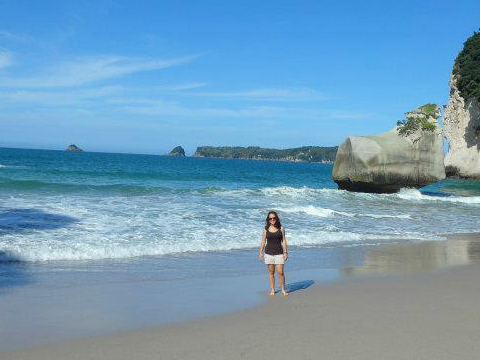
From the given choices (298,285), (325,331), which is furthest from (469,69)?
(325,331)

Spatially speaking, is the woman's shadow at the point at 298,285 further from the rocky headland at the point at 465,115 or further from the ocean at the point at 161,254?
the rocky headland at the point at 465,115

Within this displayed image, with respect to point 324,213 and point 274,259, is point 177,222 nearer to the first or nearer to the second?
point 324,213

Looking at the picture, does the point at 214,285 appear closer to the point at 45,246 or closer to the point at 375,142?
the point at 45,246

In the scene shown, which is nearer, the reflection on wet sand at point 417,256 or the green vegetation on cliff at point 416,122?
the reflection on wet sand at point 417,256

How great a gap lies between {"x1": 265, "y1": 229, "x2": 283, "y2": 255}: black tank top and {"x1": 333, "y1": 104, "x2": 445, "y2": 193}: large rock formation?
24716mm

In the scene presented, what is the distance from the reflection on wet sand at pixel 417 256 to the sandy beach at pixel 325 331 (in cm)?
186

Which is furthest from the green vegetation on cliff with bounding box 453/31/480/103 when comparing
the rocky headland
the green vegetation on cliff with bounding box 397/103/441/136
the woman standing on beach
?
the woman standing on beach

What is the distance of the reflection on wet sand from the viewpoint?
11305mm

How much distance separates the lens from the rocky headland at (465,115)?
59625 millimetres

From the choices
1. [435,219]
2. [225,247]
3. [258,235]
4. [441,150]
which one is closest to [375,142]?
[441,150]

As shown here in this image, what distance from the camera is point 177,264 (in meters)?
11.2

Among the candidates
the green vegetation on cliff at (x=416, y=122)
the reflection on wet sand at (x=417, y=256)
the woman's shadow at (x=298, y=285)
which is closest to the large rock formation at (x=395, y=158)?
the green vegetation on cliff at (x=416, y=122)

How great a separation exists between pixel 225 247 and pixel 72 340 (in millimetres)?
7666

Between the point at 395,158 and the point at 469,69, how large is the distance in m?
31.7
